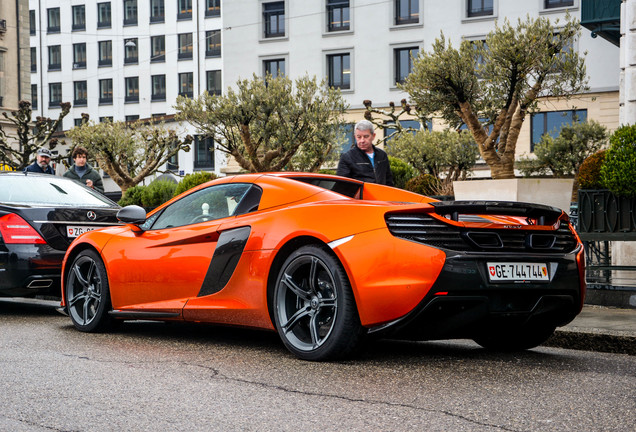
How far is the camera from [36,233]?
27.9 ft

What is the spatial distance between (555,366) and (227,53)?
46160 millimetres

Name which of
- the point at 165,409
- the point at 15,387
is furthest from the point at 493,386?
the point at 15,387

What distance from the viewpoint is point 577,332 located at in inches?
256

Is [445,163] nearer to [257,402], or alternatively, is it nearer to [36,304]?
[36,304]

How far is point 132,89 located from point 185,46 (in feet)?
19.3

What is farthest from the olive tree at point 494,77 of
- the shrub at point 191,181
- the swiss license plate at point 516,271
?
the shrub at point 191,181

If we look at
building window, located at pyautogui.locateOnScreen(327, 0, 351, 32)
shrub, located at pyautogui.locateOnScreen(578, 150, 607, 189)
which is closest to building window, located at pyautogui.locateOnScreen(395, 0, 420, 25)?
building window, located at pyautogui.locateOnScreen(327, 0, 351, 32)

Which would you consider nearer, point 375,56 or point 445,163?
point 445,163

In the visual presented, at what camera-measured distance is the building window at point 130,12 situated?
239 feet

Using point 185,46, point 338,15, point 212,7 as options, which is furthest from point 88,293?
point 212,7

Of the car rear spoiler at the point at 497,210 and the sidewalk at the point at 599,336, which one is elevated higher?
the car rear spoiler at the point at 497,210

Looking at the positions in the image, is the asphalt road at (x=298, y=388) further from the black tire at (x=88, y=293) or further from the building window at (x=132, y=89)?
the building window at (x=132, y=89)

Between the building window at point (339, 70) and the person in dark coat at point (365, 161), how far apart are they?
3905 centimetres

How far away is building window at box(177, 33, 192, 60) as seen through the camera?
7025cm
